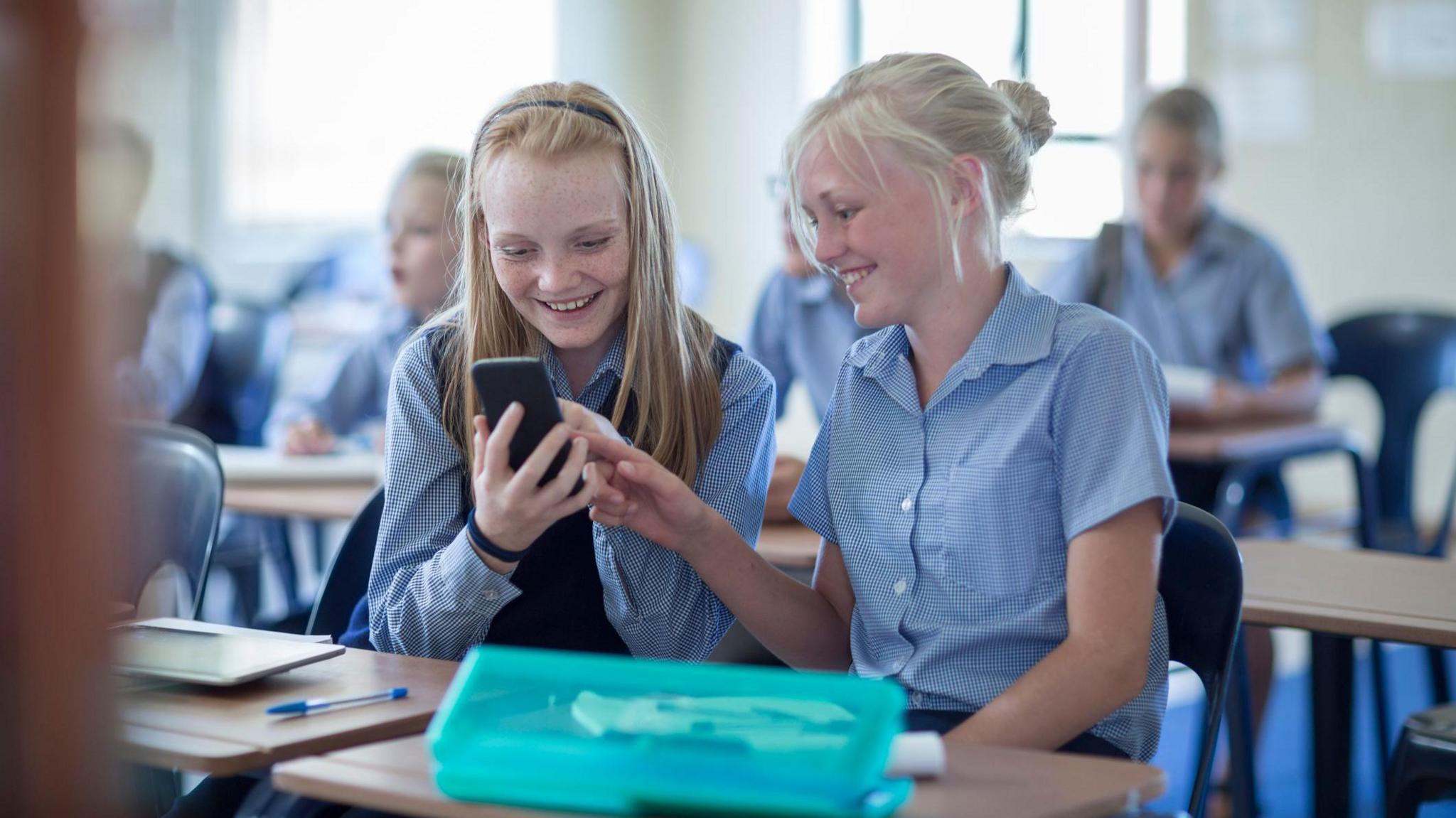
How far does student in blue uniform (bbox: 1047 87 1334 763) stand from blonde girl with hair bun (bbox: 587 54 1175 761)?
199cm

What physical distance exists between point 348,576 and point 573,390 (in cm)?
37

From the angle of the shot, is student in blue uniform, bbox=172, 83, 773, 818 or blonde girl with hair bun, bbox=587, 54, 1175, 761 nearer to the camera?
blonde girl with hair bun, bbox=587, 54, 1175, 761

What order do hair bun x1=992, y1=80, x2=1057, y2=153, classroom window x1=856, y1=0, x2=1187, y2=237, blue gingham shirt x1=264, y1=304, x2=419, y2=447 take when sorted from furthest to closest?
1. classroom window x1=856, y1=0, x2=1187, y2=237
2. blue gingham shirt x1=264, y1=304, x2=419, y2=447
3. hair bun x1=992, y1=80, x2=1057, y2=153

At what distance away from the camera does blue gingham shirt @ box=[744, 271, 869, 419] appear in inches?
125

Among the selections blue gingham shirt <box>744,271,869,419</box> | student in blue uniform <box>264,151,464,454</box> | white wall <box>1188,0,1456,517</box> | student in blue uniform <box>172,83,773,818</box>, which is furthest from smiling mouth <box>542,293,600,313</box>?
white wall <box>1188,0,1456,517</box>

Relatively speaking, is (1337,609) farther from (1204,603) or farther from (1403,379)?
(1403,379)

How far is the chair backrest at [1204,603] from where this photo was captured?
1.41 meters

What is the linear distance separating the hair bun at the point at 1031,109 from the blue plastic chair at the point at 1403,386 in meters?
2.21

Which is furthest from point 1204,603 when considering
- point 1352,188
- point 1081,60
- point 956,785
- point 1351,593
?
point 1081,60

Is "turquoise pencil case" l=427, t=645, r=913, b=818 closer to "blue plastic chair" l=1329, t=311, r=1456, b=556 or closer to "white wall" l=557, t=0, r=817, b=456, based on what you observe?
"blue plastic chair" l=1329, t=311, r=1456, b=556

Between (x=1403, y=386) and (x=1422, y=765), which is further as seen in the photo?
(x=1403, y=386)

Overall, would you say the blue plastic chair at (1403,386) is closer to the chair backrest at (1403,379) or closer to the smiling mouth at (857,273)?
the chair backrest at (1403,379)

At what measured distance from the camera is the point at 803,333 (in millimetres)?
3215

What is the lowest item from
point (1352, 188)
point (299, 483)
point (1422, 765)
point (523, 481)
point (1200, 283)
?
point (1422, 765)
